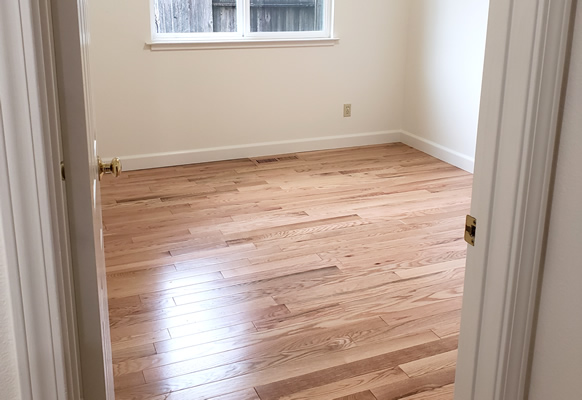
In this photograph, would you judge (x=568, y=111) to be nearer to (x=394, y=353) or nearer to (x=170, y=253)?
(x=394, y=353)

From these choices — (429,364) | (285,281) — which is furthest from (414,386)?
(285,281)

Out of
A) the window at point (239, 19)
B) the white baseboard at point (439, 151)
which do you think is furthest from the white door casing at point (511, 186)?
the window at point (239, 19)

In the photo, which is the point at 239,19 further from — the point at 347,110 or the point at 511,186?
the point at 511,186

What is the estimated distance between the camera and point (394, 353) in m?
2.37

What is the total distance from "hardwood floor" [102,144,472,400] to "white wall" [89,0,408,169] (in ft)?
1.08

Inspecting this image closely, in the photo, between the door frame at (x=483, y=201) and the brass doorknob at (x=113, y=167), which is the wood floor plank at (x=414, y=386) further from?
the brass doorknob at (x=113, y=167)

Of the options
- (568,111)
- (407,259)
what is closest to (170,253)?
(407,259)

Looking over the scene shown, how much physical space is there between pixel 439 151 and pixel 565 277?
376 cm

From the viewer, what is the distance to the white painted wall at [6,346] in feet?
2.99

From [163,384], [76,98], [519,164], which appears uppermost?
[76,98]

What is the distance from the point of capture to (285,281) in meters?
2.92

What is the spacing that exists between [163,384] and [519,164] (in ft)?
4.96

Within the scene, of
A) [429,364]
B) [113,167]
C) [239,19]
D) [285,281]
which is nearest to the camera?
[113,167]

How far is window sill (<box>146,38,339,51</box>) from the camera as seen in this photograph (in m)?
4.34
